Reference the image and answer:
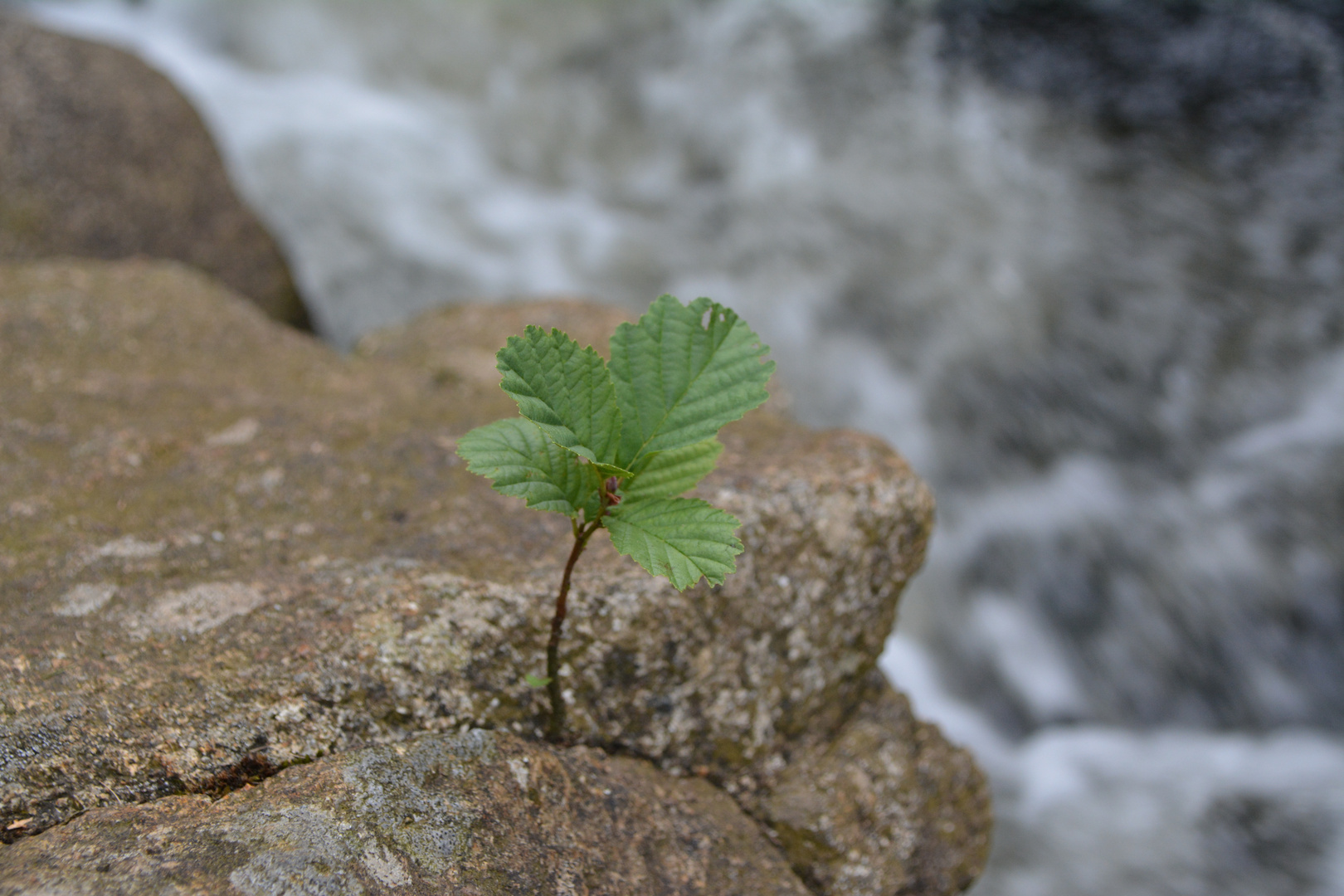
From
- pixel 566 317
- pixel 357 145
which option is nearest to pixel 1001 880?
pixel 566 317

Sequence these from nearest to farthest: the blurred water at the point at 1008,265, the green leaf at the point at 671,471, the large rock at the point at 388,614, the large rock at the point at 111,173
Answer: the green leaf at the point at 671,471 → the large rock at the point at 388,614 → the large rock at the point at 111,173 → the blurred water at the point at 1008,265

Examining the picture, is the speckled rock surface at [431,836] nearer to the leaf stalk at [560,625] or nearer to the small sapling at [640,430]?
the leaf stalk at [560,625]

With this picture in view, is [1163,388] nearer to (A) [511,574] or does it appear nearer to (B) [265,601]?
(A) [511,574]

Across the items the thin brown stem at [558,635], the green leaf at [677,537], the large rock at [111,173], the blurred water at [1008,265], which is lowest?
the thin brown stem at [558,635]

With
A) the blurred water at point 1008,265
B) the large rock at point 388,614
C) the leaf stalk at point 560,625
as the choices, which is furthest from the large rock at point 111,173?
the leaf stalk at point 560,625

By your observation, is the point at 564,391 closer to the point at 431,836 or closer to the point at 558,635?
the point at 558,635

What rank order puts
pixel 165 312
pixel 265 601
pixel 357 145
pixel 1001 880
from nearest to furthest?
pixel 265 601
pixel 165 312
pixel 1001 880
pixel 357 145

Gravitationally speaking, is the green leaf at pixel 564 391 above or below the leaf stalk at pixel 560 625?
above
